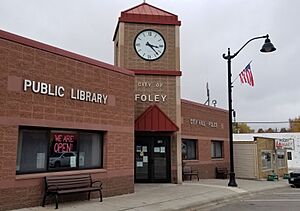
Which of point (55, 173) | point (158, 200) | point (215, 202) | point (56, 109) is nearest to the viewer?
point (55, 173)

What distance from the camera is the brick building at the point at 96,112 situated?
35.5 ft

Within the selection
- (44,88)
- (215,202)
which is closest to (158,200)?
(215,202)

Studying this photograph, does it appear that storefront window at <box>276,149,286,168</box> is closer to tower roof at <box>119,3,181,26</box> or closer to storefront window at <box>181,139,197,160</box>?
storefront window at <box>181,139,197,160</box>

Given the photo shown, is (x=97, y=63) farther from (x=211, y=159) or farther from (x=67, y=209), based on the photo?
(x=211, y=159)

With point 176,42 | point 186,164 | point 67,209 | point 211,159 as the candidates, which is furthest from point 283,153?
point 67,209

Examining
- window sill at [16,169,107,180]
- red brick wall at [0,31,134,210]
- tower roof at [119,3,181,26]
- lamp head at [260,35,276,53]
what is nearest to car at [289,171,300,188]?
lamp head at [260,35,276,53]

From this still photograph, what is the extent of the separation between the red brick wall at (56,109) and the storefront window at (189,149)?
26.2ft

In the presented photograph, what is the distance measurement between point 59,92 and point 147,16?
→ 8.50 metres

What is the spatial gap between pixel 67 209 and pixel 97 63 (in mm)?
5590

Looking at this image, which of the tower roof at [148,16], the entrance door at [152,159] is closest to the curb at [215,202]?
the entrance door at [152,159]

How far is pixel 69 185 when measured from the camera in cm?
1199

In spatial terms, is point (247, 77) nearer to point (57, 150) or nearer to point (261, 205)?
point (261, 205)

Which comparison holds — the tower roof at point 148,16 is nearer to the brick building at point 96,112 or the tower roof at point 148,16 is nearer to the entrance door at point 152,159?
the brick building at point 96,112

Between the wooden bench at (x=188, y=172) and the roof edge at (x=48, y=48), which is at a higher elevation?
the roof edge at (x=48, y=48)
